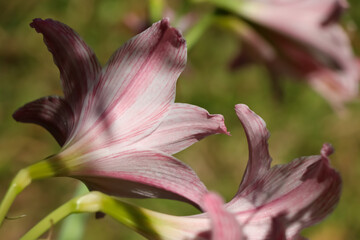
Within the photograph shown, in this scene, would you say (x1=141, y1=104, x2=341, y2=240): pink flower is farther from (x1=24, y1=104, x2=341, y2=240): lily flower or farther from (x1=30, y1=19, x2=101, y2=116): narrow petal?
(x1=30, y1=19, x2=101, y2=116): narrow petal

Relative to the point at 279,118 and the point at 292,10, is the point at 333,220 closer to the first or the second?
the point at 279,118

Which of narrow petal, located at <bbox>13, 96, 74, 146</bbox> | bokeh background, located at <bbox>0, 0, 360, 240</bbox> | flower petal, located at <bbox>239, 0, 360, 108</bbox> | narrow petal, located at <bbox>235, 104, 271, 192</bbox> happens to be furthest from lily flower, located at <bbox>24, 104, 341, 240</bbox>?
bokeh background, located at <bbox>0, 0, 360, 240</bbox>

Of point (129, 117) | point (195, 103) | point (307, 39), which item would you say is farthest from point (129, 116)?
point (195, 103)

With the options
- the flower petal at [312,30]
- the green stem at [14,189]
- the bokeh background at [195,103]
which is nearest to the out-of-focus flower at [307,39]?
the flower petal at [312,30]

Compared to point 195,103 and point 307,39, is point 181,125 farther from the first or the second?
point 195,103

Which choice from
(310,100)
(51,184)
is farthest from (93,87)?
(310,100)

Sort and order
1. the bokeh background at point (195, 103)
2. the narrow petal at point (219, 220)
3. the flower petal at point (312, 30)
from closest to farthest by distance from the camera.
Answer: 1. the narrow petal at point (219, 220)
2. the flower petal at point (312, 30)
3. the bokeh background at point (195, 103)

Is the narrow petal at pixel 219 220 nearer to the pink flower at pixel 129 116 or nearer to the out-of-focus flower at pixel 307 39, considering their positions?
the pink flower at pixel 129 116
